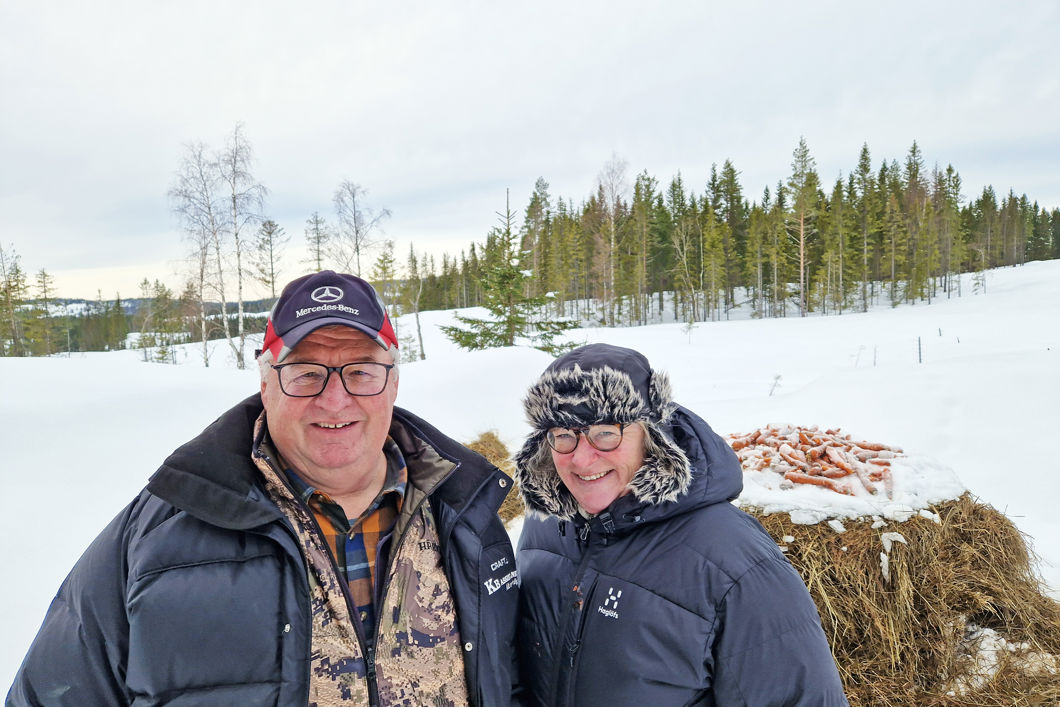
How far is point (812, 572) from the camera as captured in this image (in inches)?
126

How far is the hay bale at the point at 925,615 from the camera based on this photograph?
3.12 metres

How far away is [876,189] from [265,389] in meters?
50.3

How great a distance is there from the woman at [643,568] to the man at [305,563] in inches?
8.0

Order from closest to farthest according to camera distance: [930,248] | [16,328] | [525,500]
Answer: [525,500]
[16,328]
[930,248]

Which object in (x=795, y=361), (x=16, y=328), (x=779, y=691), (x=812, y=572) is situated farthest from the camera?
(x=16, y=328)

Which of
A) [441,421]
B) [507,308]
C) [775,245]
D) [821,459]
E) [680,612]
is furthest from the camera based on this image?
[775,245]

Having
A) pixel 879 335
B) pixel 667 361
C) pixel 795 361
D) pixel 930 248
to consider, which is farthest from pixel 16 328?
pixel 930 248

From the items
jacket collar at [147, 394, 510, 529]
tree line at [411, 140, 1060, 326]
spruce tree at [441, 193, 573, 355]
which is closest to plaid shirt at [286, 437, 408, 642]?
jacket collar at [147, 394, 510, 529]

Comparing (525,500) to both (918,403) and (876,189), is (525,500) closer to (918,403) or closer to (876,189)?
(918,403)

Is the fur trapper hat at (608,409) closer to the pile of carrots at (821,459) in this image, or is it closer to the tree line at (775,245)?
the pile of carrots at (821,459)

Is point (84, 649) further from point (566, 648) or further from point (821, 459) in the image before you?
point (821, 459)

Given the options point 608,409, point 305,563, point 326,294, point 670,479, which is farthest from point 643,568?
point 326,294

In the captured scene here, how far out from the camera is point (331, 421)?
1.65m

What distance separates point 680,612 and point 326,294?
1466mm
